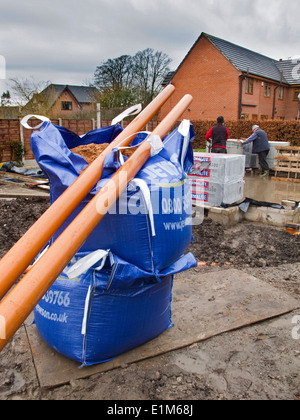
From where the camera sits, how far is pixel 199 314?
2.83m

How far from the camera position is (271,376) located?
Answer: 2.15 meters

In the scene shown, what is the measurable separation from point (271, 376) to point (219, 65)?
25492 millimetres

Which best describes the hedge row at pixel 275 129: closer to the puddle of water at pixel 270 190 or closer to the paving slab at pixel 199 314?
the puddle of water at pixel 270 190

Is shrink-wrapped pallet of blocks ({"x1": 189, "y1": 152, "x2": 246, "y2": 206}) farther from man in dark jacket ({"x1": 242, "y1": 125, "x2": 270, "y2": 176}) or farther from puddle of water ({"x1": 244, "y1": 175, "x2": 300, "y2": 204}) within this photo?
man in dark jacket ({"x1": 242, "y1": 125, "x2": 270, "y2": 176})

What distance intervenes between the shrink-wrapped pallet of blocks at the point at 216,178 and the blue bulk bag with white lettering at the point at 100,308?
3555mm

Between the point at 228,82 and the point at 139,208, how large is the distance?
81.1 ft

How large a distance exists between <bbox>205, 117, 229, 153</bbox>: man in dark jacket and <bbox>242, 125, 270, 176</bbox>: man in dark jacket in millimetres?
2452

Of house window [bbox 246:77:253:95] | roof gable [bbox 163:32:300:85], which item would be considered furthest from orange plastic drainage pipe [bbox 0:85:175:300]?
house window [bbox 246:77:253:95]

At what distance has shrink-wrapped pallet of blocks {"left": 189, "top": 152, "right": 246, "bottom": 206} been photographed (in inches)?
219

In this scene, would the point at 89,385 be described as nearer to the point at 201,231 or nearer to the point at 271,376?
the point at 271,376

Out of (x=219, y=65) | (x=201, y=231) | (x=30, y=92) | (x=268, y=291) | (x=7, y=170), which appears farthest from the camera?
(x=219, y=65)

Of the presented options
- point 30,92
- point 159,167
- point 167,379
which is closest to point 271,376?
point 167,379

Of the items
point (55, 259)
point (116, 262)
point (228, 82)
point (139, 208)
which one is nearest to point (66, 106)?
point (228, 82)

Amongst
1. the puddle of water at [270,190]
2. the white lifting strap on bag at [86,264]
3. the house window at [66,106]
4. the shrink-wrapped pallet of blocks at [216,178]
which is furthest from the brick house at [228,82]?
the white lifting strap on bag at [86,264]
